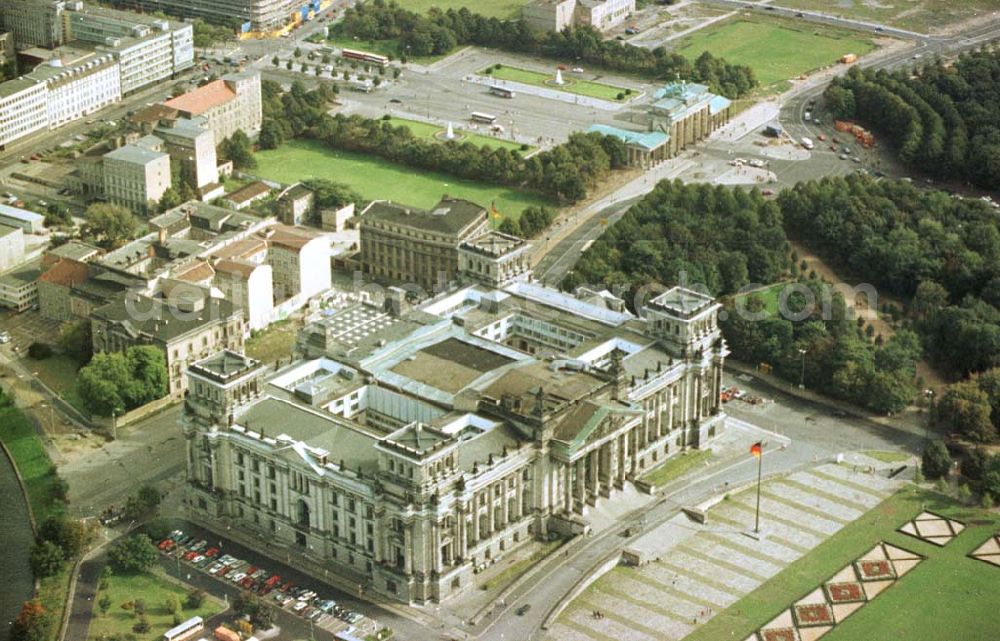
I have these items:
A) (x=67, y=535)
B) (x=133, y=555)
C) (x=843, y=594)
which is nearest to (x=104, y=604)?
(x=133, y=555)

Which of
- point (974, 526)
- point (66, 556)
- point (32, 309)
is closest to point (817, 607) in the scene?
point (974, 526)

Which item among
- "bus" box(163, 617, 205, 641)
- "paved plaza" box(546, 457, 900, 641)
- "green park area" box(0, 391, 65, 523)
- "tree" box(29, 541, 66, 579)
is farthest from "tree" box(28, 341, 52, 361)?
"paved plaza" box(546, 457, 900, 641)

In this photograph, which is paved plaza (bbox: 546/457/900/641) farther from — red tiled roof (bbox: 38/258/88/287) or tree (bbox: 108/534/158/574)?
red tiled roof (bbox: 38/258/88/287)

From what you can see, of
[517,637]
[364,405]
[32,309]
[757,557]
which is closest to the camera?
[517,637]

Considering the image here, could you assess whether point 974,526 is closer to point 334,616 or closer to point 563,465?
point 563,465

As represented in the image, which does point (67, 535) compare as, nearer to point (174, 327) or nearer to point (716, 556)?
point (174, 327)

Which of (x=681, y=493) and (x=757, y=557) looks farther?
(x=681, y=493)
